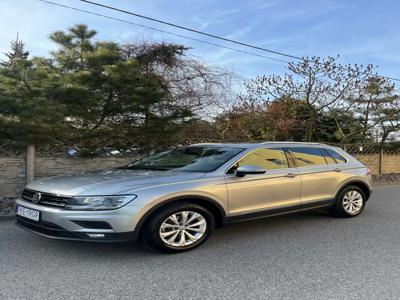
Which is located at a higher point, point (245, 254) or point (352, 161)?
point (352, 161)

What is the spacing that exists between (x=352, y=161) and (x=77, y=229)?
4.95 metres

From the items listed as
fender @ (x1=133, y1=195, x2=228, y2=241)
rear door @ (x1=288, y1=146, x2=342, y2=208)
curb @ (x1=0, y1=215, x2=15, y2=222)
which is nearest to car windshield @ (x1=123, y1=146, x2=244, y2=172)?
fender @ (x1=133, y1=195, x2=228, y2=241)

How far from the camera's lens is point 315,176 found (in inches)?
243

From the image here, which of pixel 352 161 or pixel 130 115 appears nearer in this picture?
pixel 352 161

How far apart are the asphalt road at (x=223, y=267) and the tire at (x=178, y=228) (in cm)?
12

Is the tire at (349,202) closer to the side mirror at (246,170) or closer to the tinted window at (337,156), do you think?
the tinted window at (337,156)

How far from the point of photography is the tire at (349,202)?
21.7 ft

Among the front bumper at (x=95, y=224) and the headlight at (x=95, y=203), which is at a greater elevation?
the headlight at (x=95, y=203)

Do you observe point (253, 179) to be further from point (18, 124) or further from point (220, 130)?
point (220, 130)

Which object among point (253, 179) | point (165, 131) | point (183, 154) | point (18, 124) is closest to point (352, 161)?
point (253, 179)

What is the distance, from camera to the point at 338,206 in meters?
6.61

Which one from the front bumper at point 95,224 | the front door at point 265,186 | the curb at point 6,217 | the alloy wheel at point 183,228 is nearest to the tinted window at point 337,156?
the front door at point 265,186

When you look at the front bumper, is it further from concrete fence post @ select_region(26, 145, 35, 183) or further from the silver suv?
concrete fence post @ select_region(26, 145, 35, 183)

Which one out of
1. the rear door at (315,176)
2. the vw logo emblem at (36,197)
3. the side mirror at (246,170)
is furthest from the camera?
the rear door at (315,176)
